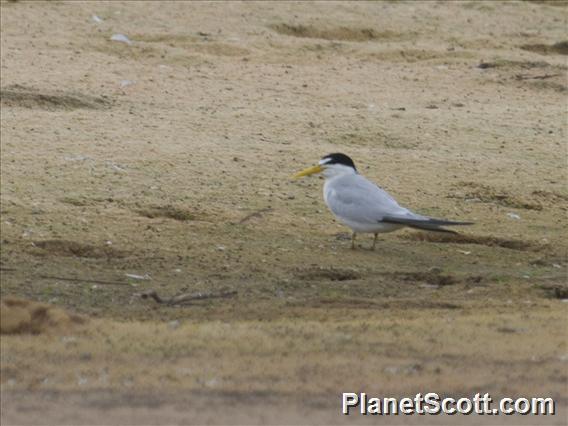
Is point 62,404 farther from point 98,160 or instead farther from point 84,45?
point 84,45

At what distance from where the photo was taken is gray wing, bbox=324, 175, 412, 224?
27.6 feet

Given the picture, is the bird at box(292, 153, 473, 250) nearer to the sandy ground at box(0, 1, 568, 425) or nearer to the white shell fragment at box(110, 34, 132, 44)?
the sandy ground at box(0, 1, 568, 425)

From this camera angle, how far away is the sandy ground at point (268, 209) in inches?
224

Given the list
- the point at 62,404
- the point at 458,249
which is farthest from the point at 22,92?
the point at 62,404

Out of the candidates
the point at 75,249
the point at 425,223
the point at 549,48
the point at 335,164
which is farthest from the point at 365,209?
the point at 549,48

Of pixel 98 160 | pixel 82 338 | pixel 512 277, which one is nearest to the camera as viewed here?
pixel 82 338

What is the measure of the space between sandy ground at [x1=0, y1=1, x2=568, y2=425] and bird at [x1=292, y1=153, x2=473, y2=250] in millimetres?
160

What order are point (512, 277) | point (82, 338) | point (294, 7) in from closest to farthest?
point (82, 338) < point (512, 277) < point (294, 7)

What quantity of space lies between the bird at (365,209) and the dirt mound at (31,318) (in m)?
2.46

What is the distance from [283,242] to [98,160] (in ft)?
5.29

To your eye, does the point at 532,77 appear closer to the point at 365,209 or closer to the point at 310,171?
the point at 310,171

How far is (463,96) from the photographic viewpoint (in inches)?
481

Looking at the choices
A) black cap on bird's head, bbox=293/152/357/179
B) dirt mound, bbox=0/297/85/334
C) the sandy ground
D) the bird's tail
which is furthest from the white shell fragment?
dirt mound, bbox=0/297/85/334

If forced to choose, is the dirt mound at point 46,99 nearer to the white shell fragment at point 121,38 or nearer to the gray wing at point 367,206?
the white shell fragment at point 121,38
